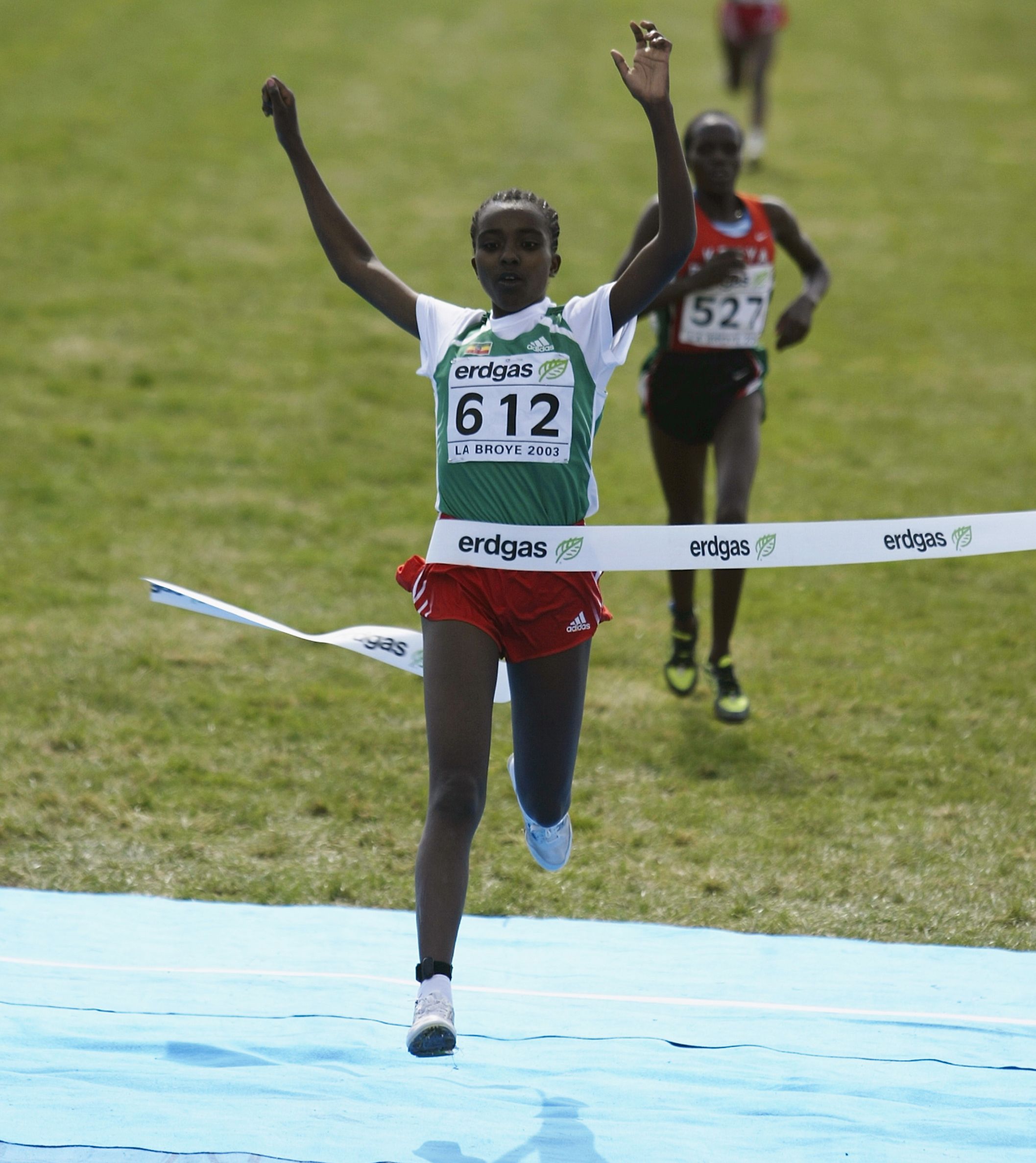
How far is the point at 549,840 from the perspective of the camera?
4.28m

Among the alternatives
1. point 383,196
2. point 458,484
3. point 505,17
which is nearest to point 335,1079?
point 458,484

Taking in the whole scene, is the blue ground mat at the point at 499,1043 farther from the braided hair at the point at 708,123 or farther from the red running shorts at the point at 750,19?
the red running shorts at the point at 750,19

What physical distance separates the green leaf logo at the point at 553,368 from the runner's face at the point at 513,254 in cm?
21

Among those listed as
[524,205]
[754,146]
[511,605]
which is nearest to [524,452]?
[511,605]

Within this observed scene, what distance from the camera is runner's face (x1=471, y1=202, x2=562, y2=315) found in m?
3.75

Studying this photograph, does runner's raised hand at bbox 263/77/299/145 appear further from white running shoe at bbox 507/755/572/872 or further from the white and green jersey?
white running shoe at bbox 507/755/572/872

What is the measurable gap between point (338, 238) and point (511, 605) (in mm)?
1332

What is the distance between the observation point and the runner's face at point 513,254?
3.75 m

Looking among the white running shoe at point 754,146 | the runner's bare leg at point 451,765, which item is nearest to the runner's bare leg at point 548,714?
the runner's bare leg at point 451,765

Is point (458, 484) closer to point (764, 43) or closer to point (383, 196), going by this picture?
point (383, 196)

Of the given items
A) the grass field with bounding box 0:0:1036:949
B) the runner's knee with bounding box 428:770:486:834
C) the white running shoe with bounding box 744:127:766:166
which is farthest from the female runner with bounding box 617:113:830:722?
the white running shoe with bounding box 744:127:766:166

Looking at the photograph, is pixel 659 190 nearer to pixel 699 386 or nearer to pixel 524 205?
pixel 524 205

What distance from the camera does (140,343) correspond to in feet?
39.8

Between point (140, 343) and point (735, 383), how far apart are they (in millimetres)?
7367
